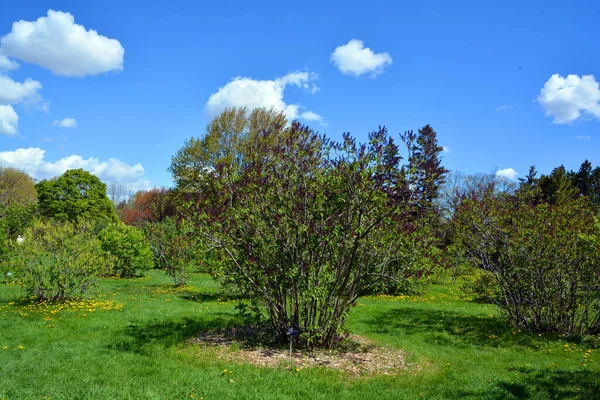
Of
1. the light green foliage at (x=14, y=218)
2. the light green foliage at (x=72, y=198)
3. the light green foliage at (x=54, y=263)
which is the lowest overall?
the light green foliage at (x=54, y=263)

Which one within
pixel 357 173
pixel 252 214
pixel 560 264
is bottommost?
pixel 560 264

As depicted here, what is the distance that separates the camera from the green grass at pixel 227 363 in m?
5.46

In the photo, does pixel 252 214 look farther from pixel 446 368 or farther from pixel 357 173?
pixel 446 368

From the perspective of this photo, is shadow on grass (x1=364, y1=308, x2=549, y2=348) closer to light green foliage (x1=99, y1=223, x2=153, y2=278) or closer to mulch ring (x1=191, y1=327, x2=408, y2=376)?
mulch ring (x1=191, y1=327, x2=408, y2=376)

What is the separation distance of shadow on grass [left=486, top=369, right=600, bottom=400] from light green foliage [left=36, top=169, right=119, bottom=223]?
107 ft

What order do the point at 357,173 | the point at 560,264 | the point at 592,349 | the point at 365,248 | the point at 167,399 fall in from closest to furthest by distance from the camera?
the point at 167,399 → the point at 357,173 → the point at 365,248 → the point at 592,349 → the point at 560,264

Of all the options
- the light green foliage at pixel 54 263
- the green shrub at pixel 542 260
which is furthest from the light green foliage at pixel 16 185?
the green shrub at pixel 542 260

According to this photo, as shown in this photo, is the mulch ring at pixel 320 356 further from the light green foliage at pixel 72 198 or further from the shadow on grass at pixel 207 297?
the light green foliage at pixel 72 198

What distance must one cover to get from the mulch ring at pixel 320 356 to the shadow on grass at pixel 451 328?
178 centimetres

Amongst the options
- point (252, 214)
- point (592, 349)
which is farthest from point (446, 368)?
point (252, 214)

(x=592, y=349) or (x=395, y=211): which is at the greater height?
(x=395, y=211)

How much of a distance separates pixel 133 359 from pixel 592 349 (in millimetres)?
8261

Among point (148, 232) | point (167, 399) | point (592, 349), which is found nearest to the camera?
point (167, 399)

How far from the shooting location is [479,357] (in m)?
7.57
